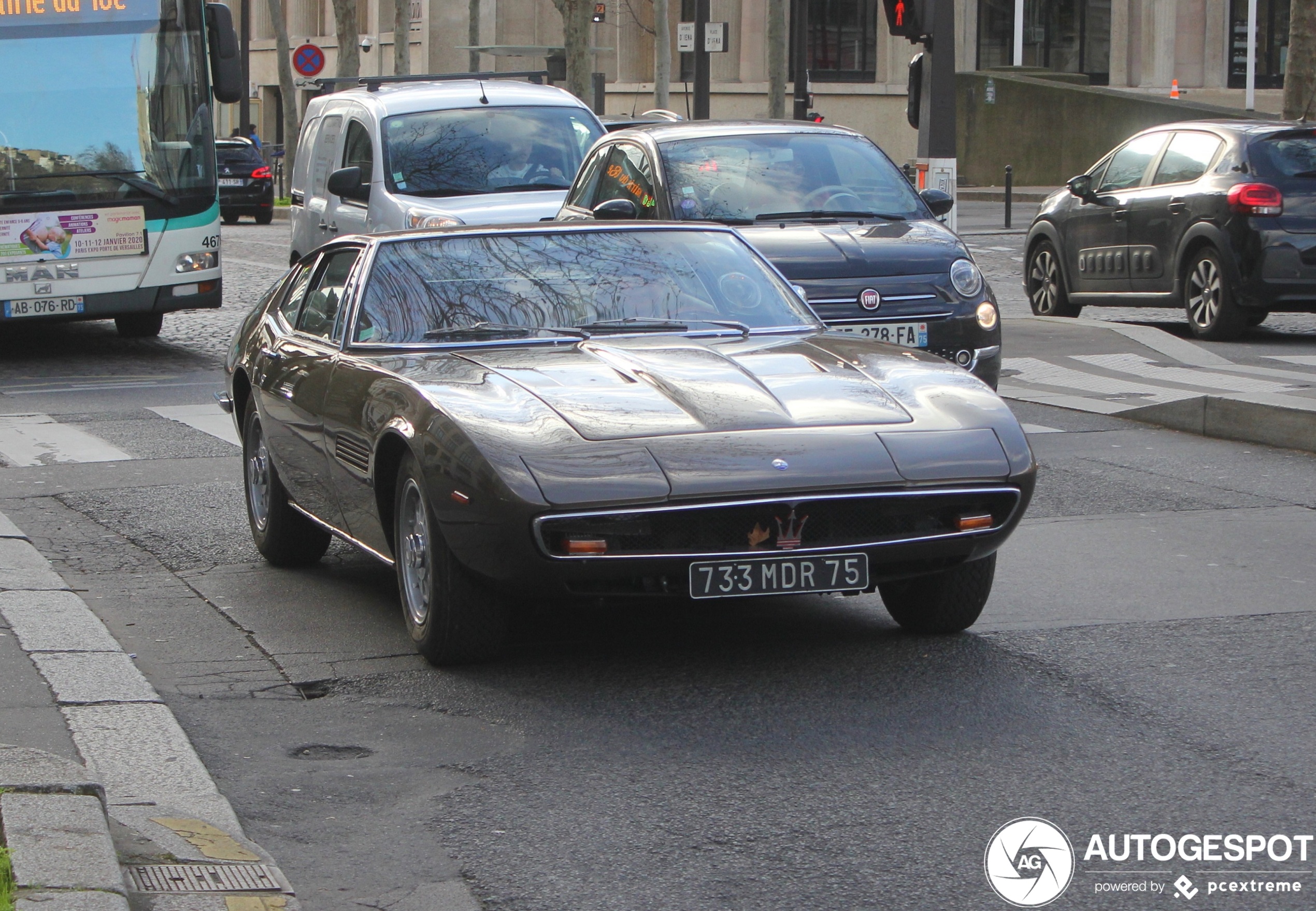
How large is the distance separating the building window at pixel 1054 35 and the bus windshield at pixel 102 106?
1430 inches

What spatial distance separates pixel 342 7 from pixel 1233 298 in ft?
117

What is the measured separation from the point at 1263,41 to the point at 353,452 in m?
44.7

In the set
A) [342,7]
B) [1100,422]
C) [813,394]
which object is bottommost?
[1100,422]

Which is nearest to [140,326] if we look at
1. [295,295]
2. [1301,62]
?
[295,295]

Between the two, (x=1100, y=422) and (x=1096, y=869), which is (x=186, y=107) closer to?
(x=1100, y=422)

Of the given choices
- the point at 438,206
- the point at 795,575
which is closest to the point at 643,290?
the point at 795,575

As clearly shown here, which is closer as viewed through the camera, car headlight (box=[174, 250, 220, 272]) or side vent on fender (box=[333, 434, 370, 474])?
side vent on fender (box=[333, 434, 370, 474])

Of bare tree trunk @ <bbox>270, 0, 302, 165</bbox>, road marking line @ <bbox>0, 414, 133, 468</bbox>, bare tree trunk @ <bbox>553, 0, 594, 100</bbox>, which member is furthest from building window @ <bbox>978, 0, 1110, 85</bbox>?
road marking line @ <bbox>0, 414, 133, 468</bbox>

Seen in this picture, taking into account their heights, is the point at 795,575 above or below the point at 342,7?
below

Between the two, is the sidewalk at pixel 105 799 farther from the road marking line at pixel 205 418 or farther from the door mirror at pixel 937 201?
the door mirror at pixel 937 201

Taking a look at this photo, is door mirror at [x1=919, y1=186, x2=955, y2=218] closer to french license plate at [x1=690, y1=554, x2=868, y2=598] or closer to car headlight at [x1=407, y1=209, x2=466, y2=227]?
car headlight at [x1=407, y1=209, x2=466, y2=227]

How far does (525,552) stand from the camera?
17.9 feet

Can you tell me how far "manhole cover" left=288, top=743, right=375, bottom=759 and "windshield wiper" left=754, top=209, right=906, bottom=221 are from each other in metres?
7.02

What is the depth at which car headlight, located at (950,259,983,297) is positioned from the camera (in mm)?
11078
